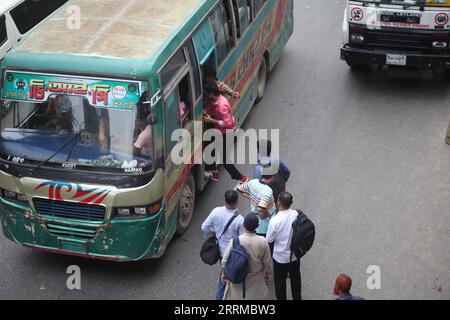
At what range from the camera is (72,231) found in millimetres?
9203

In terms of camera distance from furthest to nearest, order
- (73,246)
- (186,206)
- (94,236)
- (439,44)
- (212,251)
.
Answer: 1. (439,44)
2. (186,206)
3. (73,246)
4. (94,236)
5. (212,251)

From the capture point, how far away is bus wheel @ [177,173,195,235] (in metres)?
10.2

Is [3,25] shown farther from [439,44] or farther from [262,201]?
[439,44]

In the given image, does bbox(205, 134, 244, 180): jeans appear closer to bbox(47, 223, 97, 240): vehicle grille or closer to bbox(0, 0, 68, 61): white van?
bbox(47, 223, 97, 240): vehicle grille

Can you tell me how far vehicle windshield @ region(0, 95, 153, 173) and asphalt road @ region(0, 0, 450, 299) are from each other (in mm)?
1518

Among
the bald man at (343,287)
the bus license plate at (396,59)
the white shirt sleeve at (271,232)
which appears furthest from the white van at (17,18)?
the bald man at (343,287)

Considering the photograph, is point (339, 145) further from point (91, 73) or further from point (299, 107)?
point (91, 73)

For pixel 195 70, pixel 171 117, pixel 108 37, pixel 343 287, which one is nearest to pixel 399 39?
pixel 195 70

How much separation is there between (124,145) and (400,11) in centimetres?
627

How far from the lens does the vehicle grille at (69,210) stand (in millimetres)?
9023

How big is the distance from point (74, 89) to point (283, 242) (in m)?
2.74

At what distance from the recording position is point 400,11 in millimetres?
13336

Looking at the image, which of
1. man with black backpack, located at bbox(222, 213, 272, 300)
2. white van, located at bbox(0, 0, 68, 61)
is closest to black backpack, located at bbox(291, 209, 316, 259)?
man with black backpack, located at bbox(222, 213, 272, 300)

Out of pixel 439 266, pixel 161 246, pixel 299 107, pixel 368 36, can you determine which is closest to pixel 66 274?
pixel 161 246
